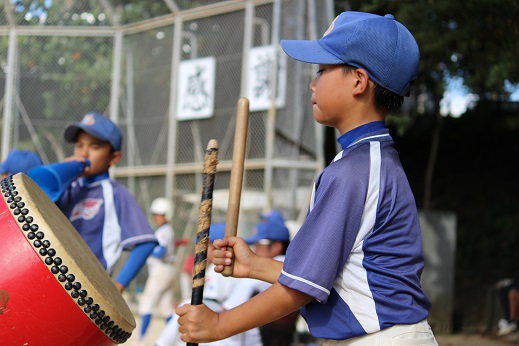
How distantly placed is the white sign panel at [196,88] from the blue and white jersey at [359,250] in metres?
8.53

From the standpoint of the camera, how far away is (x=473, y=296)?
43.1 ft

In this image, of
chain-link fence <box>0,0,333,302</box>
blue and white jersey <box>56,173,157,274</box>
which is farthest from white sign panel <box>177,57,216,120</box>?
blue and white jersey <box>56,173,157,274</box>

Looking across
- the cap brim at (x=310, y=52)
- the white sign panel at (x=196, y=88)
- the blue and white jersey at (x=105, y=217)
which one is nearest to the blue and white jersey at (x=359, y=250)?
the cap brim at (x=310, y=52)

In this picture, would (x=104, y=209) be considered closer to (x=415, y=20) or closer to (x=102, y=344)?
(x=102, y=344)

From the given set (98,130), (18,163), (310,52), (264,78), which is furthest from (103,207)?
(264,78)

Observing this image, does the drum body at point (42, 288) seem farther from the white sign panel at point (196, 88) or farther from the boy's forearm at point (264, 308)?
the white sign panel at point (196, 88)

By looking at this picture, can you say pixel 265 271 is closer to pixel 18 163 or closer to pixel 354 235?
pixel 354 235

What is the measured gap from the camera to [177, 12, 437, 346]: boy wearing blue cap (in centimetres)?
219

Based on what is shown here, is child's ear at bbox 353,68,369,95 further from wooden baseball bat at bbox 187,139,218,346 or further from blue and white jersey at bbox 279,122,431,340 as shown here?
wooden baseball bat at bbox 187,139,218,346

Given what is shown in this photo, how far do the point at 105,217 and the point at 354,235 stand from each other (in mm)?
2195

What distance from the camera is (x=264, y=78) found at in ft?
31.9

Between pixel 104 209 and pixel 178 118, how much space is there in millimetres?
7234

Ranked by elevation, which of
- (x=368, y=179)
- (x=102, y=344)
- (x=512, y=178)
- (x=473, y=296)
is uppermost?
(x=368, y=179)

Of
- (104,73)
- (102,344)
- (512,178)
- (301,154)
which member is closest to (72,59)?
(104,73)
